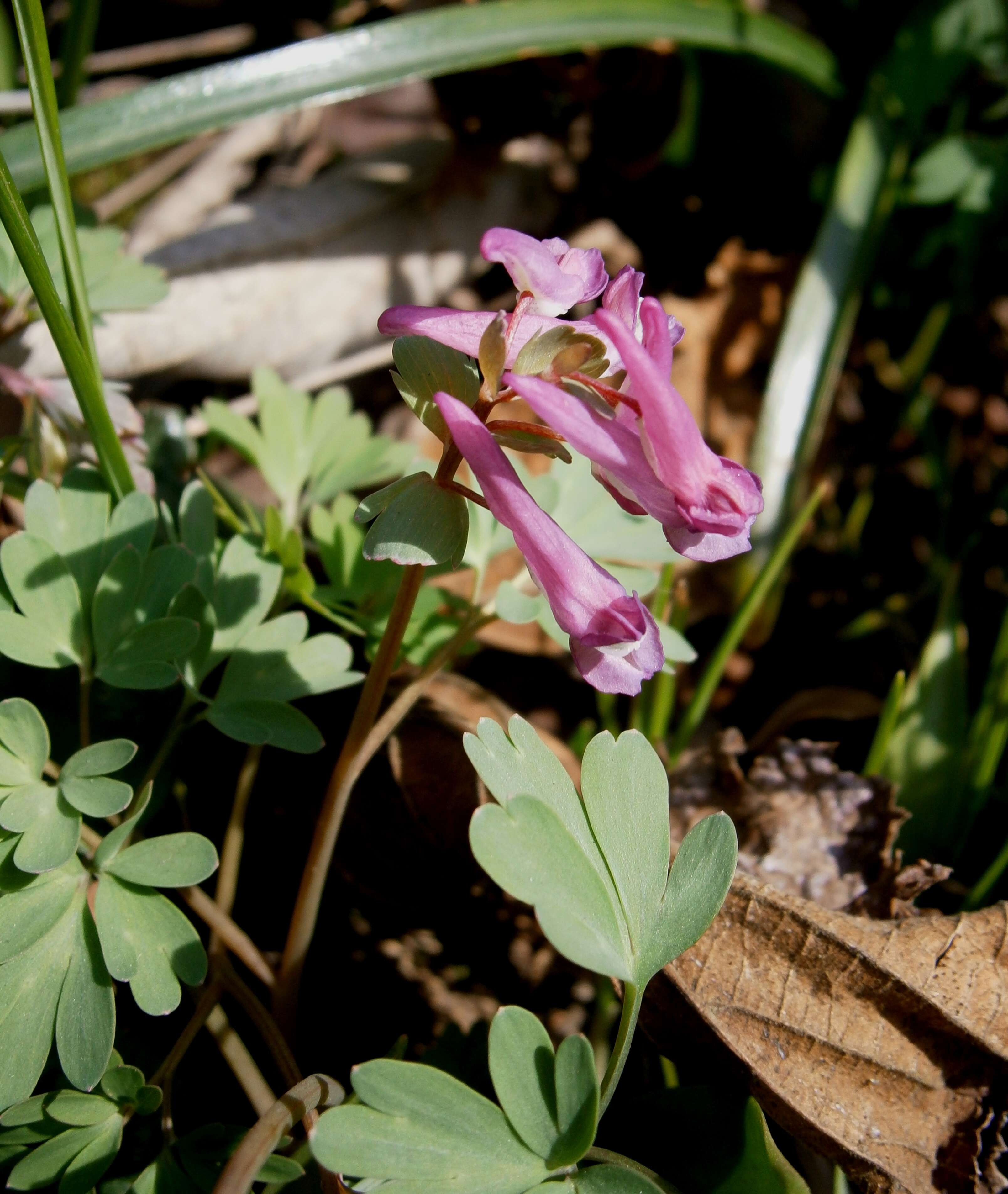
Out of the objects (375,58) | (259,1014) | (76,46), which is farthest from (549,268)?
(76,46)

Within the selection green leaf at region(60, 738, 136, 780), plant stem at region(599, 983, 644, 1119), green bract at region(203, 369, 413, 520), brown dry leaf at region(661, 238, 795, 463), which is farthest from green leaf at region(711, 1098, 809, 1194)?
brown dry leaf at region(661, 238, 795, 463)

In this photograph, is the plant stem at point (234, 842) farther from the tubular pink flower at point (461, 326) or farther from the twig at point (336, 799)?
the tubular pink flower at point (461, 326)

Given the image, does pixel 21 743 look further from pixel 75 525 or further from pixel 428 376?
pixel 428 376

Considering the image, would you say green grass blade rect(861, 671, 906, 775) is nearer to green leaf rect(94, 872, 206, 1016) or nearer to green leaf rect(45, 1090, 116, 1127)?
green leaf rect(94, 872, 206, 1016)

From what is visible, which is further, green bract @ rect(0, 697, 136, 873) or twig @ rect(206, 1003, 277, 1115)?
twig @ rect(206, 1003, 277, 1115)

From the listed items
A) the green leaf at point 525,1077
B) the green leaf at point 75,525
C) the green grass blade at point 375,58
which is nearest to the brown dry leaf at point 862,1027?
the green leaf at point 525,1077

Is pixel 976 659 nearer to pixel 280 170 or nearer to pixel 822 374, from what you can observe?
pixel 822 374

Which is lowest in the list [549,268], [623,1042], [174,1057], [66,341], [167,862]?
[174,1057]
